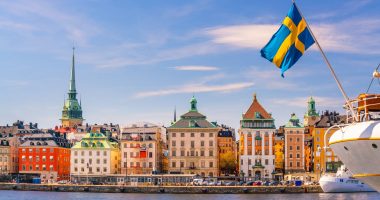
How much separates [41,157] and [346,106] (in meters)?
145

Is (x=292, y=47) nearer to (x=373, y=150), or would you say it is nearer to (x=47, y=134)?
(x=373, y=150)

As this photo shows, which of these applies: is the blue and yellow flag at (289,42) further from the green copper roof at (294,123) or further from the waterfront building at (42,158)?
the waterfront building at (42,158)

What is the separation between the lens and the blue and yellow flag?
3103cm

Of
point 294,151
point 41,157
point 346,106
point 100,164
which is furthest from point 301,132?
point 346,106

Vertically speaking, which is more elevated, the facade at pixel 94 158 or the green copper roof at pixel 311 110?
the green copper roof at pixel 311 110

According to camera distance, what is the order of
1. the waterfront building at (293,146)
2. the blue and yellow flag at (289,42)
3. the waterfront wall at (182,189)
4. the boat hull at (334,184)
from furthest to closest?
the waterfront building at (293,146)
the waterfront wall at (182,189)
the boat hull at (334,184)
the blue and yellow flag at (289,42)

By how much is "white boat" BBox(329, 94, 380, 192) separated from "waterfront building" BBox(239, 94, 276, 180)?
121 metres

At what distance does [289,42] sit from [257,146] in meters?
122

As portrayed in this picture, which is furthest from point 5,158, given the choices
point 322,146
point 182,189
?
point 322,146

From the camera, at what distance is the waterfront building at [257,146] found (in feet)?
499

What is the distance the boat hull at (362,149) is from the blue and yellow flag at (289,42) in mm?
3773

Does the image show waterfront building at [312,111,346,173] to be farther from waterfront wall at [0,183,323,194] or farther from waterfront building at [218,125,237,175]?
waterfront building at [218,125,237,175]

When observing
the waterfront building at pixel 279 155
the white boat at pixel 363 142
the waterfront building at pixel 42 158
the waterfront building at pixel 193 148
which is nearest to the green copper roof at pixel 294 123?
the waterfront building at pixel 279 155

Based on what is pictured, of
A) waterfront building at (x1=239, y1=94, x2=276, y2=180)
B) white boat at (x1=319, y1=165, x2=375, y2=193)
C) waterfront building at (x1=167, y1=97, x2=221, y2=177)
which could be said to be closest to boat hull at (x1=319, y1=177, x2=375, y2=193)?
white boat at (x1=319, y1=165, x2=375, y2=193)
